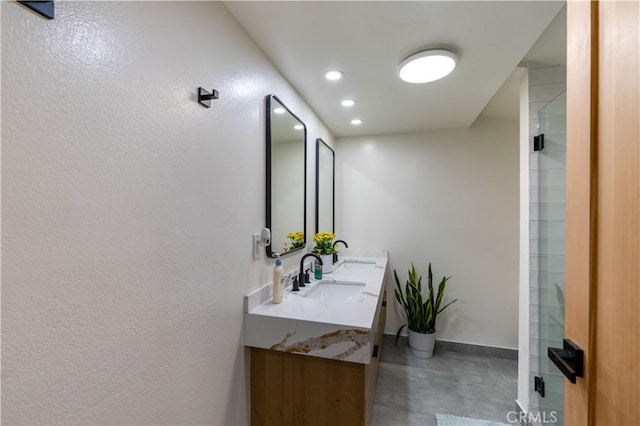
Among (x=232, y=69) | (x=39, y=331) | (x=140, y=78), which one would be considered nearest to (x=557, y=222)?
(x=232, y=69)

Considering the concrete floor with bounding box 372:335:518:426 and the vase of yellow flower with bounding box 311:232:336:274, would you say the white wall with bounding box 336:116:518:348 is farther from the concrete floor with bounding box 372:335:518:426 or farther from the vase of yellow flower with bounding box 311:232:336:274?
the vase of yellow flower with bounding box 311:232:336:274

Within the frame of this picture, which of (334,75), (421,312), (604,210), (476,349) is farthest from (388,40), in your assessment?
(476,349)

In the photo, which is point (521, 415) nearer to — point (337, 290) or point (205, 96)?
point (337, 290)

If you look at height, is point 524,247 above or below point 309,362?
above

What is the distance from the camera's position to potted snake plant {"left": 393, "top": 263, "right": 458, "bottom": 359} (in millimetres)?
2711

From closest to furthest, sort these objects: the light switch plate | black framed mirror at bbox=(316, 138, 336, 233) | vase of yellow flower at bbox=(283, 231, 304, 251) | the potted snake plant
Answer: the light switch plate < vase of yellow flower at bbox=(283, 231, 304, 251) < black framed mirror at bbox=(316, 138, 336, 233) < the potted snake plant

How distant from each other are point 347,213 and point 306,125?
1.29 metres

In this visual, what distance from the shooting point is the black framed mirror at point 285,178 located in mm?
1623

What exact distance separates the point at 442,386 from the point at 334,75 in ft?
8.63

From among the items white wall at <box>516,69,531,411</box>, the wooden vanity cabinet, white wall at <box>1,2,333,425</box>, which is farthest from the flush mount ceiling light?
the wooden vanity cabinet

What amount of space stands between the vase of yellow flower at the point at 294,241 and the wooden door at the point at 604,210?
147 centimetres

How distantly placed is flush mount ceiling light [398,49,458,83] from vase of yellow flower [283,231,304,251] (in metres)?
1.30

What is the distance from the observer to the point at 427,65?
1.57 metres

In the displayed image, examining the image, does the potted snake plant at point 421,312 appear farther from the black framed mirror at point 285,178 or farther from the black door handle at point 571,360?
the black door handle at point 571,360
